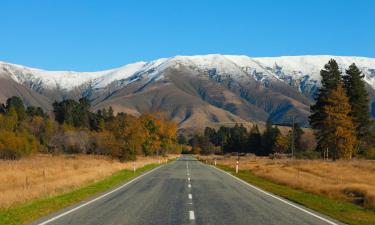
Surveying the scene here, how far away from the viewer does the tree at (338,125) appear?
7175cm

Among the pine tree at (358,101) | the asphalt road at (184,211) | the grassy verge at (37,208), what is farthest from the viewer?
the pine tree at (358,101)

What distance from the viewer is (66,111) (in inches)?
7323

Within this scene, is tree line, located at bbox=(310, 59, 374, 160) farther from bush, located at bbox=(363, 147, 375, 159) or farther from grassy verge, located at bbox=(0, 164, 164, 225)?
grassy verge, located at bbox=(0, 164, 164, 225)

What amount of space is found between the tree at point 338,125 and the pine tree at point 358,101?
4947 millimetres

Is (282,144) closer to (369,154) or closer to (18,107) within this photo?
(369,154)

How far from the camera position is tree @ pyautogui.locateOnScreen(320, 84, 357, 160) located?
71.8 metres

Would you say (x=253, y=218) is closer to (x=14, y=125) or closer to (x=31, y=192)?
(x=31, y=192)

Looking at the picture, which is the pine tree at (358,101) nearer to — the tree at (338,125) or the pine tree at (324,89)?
the pine tree at (324,89)

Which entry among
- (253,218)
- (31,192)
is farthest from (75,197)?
(253,218)

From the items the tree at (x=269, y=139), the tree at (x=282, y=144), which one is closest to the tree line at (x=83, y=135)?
the tree at (x=282, y=144)

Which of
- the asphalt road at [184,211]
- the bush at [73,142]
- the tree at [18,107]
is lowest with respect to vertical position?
the asphalt road at [184,211]

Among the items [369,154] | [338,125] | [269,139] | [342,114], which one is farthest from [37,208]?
[269,139]

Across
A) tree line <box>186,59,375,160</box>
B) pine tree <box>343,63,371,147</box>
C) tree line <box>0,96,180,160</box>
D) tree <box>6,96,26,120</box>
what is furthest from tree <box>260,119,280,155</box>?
pine tree <box>343,63,371,147</box>

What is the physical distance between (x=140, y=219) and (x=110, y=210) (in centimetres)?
287
